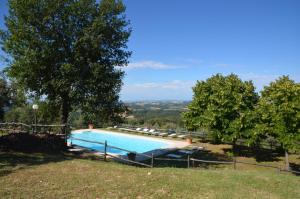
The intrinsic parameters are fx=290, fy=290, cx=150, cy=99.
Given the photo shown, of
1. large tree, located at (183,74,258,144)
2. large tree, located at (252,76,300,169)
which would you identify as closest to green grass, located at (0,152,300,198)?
large tree, located at (252,76,300,169)

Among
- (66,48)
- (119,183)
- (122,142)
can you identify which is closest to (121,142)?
(122,142)

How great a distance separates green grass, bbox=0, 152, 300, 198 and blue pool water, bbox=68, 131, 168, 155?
16.8 m

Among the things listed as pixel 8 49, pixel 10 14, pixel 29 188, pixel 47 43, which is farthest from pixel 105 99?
pixel 29 188

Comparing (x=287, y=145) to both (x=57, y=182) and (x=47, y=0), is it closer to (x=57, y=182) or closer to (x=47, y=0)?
(x=57, y=182)

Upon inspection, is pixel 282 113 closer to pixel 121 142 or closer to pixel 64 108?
pixel 64 108

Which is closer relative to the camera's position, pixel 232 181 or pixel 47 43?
pixel 232 181

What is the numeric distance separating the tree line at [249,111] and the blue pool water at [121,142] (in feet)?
20.0

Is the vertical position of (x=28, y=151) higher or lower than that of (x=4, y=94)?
Result: lower

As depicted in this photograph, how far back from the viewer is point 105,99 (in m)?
17.9

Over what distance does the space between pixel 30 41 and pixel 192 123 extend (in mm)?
17014

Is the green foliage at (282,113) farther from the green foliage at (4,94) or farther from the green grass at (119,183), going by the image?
the green foliage at (4,94)

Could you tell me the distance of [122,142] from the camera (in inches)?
1355

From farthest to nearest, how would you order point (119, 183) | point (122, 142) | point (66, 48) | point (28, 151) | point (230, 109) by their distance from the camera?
point (122, 142), point (230, 109), point (66, 48), point (28, 151), point (119, 183)

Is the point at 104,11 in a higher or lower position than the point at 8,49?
higher
